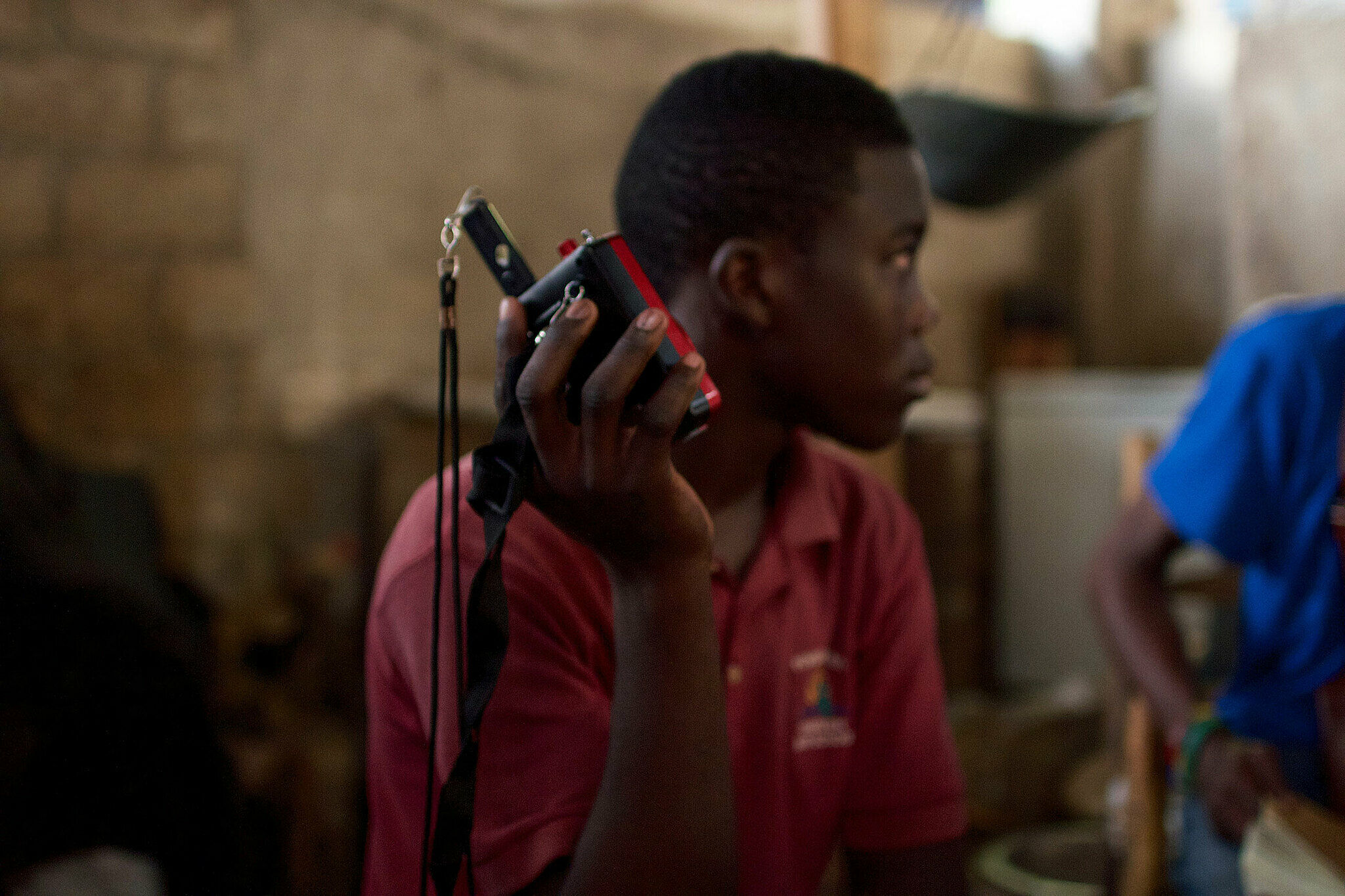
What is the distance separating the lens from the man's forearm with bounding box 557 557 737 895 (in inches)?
25.5

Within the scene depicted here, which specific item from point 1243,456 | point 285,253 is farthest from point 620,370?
point 285,253

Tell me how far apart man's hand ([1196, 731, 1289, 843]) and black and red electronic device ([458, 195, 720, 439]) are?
1.01m

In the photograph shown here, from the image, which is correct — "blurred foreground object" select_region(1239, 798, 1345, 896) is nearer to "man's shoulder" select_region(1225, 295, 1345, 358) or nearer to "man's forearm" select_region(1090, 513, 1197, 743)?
"man's forearm" select_region(1090, 513, 1197, 743)

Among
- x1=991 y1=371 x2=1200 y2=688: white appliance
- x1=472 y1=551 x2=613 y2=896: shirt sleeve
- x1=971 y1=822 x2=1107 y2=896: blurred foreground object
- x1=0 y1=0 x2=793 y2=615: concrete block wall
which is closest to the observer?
x1=472 y1=551 x2=613 y2=896: shirt sleeve

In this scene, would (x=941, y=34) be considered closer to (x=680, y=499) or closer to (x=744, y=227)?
(x=744, y=227)

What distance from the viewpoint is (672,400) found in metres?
0.57

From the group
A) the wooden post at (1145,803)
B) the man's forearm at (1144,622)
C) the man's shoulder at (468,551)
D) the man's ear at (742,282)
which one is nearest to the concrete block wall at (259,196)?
the man's shoulder at (468,551)

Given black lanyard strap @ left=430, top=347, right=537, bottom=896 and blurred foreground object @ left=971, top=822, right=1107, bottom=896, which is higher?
black lanyard strap @ left=430, top=347, right=537, bottom=896

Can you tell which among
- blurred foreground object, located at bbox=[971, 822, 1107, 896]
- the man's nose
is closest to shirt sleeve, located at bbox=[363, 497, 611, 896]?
the man's nose

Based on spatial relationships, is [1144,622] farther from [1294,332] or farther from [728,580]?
[728,580]

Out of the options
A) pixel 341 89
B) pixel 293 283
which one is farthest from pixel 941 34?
pixel 293 283

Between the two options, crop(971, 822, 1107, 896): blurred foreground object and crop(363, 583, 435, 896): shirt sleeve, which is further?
crop(971, 822, 1107, 896): blurred foreground object

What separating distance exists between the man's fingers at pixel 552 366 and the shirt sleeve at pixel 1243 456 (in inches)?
42.5

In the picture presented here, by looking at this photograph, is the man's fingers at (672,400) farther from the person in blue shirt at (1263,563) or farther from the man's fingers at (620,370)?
the person in blue shirt at (1263,563)
